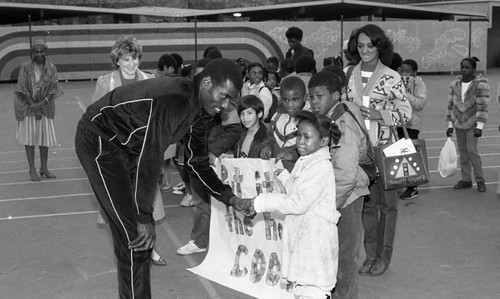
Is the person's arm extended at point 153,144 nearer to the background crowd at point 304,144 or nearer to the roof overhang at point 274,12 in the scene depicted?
the background crowd at point 304,144

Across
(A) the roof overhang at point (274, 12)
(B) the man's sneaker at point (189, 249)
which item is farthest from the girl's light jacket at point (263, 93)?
(A) the roof overhang at point (274, 12)

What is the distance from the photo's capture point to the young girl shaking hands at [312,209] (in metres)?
4.86

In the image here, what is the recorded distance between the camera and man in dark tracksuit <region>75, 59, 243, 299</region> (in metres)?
4.52

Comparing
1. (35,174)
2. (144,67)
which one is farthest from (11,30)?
(35,174)

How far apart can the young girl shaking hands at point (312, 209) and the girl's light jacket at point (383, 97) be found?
4.78 feet

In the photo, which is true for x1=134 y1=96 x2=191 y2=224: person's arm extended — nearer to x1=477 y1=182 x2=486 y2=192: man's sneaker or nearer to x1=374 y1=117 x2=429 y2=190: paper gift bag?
x1=374 y1=117 x2=429 y2=190: paper gift bag

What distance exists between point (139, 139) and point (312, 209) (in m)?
1.32

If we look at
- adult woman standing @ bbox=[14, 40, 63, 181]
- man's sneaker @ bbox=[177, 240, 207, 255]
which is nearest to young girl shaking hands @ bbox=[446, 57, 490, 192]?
man's sneaker @ bbox=[177, 240, 207, 255]

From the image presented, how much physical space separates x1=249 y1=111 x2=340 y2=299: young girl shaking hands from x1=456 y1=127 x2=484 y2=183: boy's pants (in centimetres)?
565

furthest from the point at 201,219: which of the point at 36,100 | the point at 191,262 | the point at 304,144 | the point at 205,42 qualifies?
the point at 205,42

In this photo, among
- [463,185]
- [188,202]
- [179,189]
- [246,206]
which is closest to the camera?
[246,206]

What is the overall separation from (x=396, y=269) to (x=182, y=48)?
21.9 metres

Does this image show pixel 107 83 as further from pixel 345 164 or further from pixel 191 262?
pixel 345 164

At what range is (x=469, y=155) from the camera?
10086mm
